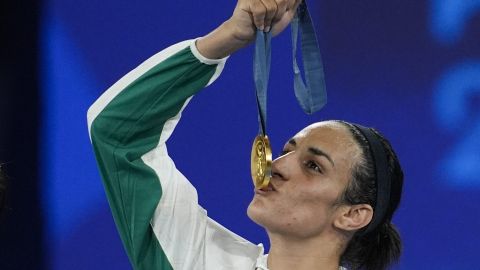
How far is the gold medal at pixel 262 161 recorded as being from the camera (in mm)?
2057

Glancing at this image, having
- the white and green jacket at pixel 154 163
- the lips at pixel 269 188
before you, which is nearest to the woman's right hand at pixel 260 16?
the white and green jacket at pixel 154 163

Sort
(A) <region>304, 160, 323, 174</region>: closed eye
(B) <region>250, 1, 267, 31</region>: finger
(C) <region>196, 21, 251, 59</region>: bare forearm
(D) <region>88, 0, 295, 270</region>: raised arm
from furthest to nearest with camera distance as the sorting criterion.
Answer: (A) <region>304, 160, 323, 174</region>: closed eye
(D) <region>88, 0, 295, 270</region>: raised arm
(C) <region>196, 21, 251, 59</region>: bare forearm
(B) <region>250, 1, 267, 31</region>: finger

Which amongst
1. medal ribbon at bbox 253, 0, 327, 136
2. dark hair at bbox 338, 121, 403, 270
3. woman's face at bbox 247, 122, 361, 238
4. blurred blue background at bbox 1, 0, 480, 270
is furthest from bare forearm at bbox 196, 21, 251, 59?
blurred blue background at bbox 1, 0, 480, 270

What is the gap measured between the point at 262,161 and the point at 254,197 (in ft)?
0.65

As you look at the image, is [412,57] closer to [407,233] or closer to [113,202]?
[407,233]

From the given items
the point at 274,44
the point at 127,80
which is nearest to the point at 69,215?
the point at 274,44

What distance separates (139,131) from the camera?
219 cm

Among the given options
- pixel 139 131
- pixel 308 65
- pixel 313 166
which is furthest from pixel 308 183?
pixel 139 131

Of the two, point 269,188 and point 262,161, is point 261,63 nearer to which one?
point 262,161

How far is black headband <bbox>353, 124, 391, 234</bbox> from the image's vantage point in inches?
92.4

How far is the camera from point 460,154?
9.81 ft

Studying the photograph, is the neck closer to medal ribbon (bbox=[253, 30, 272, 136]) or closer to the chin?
the chin

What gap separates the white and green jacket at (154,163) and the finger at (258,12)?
7.7 inches

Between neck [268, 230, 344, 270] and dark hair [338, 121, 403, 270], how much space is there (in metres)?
0.07
